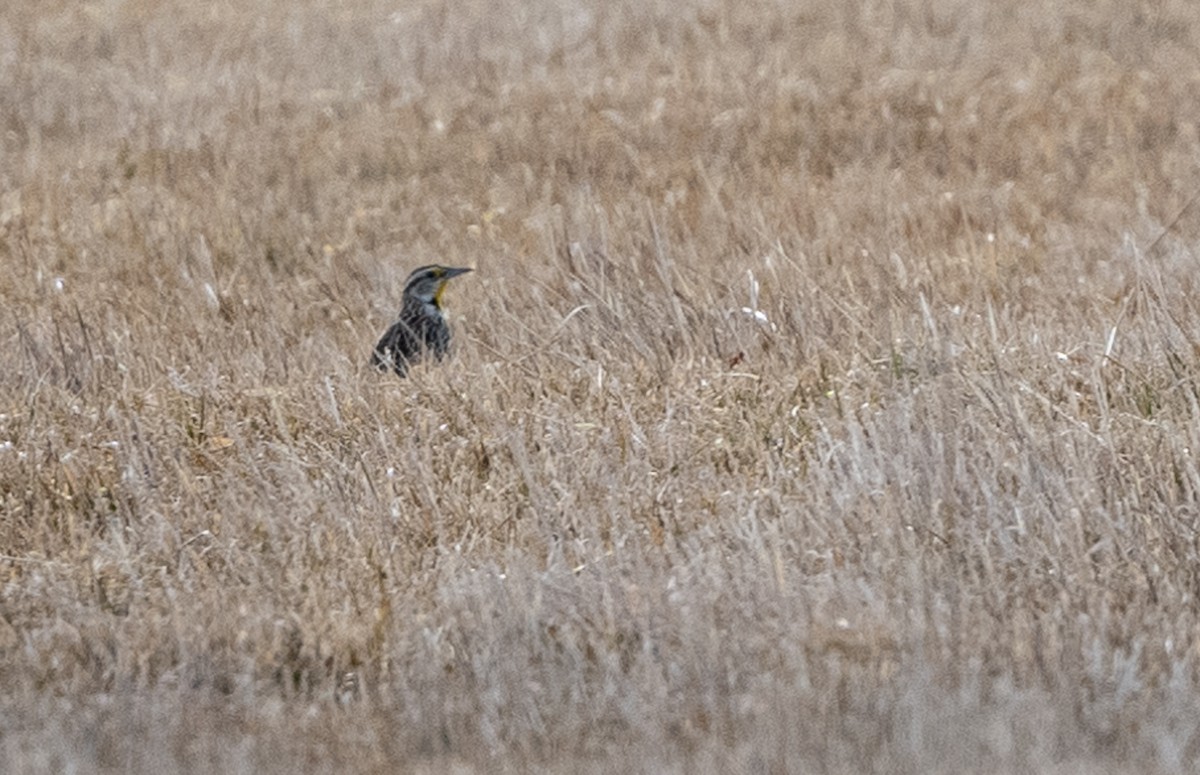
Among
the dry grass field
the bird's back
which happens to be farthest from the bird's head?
the bird's back

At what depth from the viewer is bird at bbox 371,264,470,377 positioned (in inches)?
329

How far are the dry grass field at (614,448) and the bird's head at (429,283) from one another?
22 centimetres

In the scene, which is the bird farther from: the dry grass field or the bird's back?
the dry grass field

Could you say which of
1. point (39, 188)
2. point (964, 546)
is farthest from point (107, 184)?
point (964, 546)

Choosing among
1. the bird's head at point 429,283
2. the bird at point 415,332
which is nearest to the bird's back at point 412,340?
the bird at point 415,332

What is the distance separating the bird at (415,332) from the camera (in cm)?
837

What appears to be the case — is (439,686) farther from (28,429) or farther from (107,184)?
(107,184)

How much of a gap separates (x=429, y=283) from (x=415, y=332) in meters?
1.02

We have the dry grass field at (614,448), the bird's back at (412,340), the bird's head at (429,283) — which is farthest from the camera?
Result: the bird's head at (429,283)

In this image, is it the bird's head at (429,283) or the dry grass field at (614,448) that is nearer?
the dry grass field at (614,448)

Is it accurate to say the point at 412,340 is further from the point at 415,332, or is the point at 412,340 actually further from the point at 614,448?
the point at 614,448

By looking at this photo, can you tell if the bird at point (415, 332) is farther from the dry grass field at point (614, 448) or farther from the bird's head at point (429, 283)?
the dry grass field at point (614, 448)

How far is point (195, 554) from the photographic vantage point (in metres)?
6.07

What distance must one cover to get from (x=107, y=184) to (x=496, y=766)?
9.79 metres
